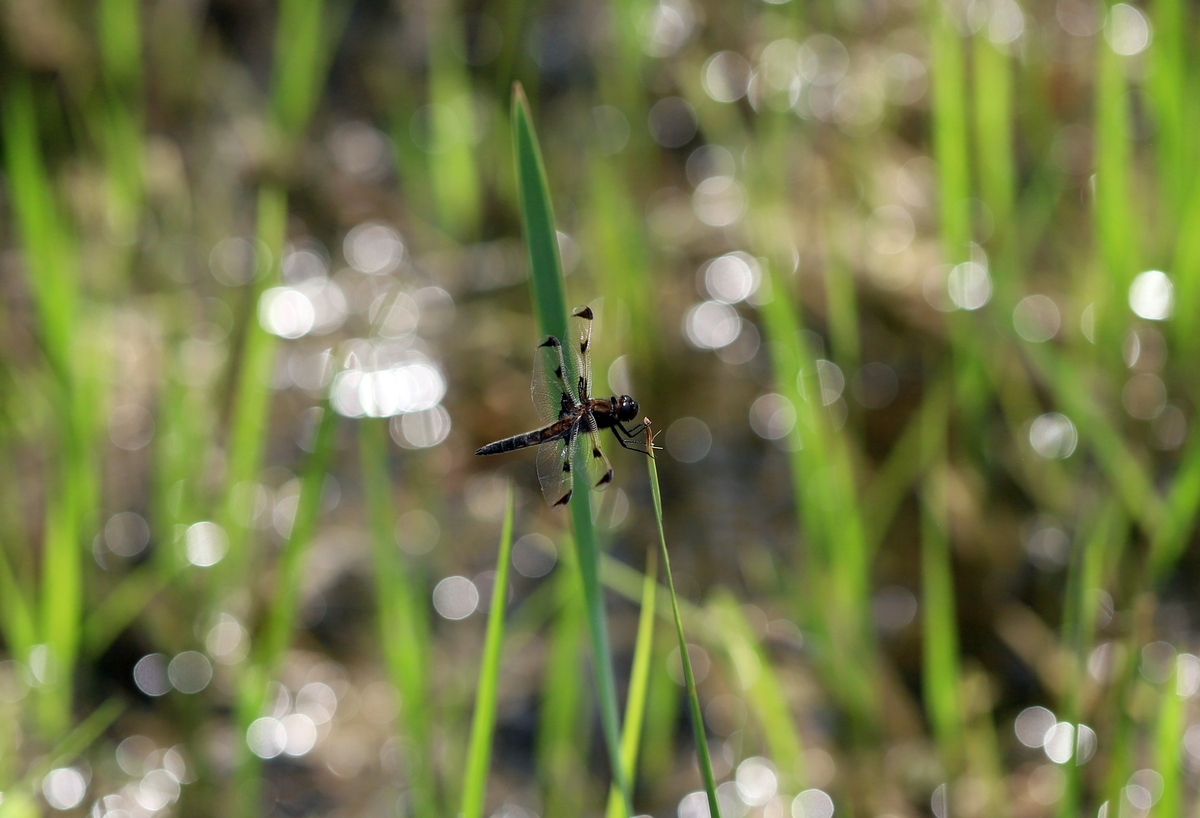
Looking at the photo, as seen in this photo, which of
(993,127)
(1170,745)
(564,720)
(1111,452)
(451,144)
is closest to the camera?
(1170,745)

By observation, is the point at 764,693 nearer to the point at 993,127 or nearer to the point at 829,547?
the point at 829,547

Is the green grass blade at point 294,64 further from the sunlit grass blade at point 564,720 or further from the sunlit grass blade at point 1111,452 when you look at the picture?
the sunlit grass blade at point 1111,452

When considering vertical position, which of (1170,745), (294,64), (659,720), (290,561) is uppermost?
(294,64)

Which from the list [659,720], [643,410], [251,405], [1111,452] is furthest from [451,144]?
[1111,452]

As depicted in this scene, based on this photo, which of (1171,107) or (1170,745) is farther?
(1171,107)

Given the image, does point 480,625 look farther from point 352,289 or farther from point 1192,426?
point 1192,426

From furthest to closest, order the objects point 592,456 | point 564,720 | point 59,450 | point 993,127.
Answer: point 993,127, point 59,450, point 564,720, point 592,456

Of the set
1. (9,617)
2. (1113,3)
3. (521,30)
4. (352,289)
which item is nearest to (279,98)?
(352,289)
